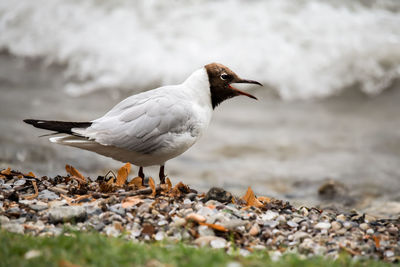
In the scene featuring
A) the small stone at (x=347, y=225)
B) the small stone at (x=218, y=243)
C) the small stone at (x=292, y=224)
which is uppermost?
the small stone at (x=347, y=225)

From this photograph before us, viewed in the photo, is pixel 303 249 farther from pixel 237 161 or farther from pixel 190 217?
pixel 237 161

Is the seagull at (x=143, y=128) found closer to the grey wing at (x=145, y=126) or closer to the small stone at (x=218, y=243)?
the grey wing at (x=145, y=126)

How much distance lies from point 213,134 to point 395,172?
395 cm

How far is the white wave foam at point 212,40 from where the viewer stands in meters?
13.7

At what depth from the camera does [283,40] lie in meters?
14.3

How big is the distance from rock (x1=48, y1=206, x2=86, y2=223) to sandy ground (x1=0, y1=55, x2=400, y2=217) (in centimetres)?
419

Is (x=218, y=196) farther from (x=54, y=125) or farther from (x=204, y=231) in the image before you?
(x=54, y=125)

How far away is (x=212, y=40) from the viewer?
14.9 m

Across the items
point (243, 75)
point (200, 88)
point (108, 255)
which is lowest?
point (108, 255)

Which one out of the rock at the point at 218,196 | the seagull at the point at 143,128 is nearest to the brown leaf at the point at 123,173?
the seagull at the point at 143,128

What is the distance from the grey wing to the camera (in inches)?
193

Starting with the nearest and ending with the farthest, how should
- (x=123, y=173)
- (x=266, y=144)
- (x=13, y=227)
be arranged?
(x=13, y=227)
(x=123, y=173)
(x=266, y=144)

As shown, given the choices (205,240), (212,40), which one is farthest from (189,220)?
(212,40)

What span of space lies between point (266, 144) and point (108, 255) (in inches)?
319
